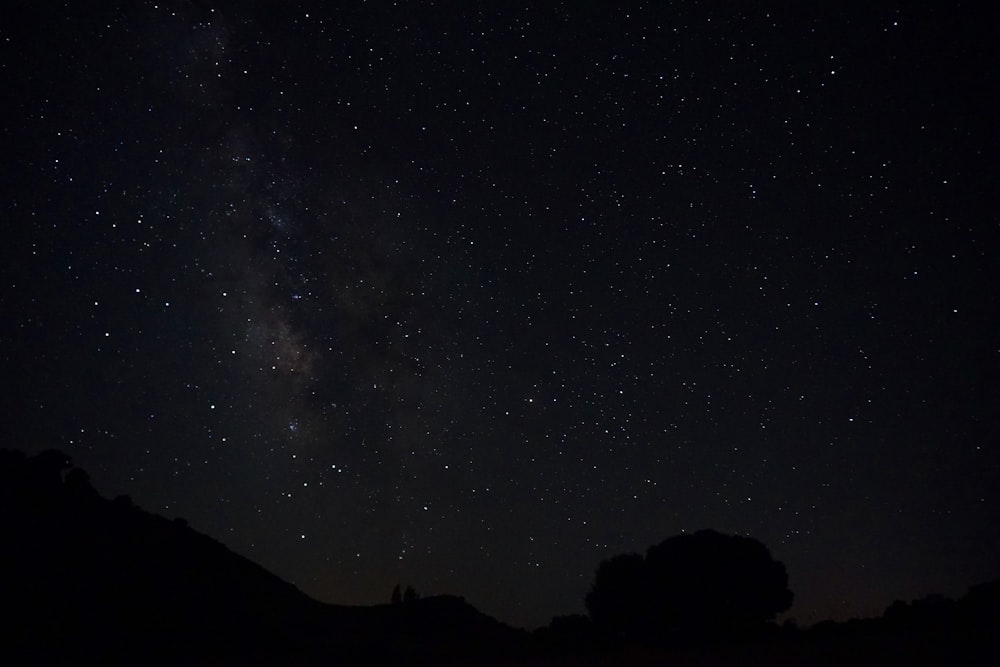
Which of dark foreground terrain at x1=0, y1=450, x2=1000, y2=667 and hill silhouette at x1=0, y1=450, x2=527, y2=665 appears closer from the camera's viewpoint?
dark foreground terrain at x1=0, y1=450, x2=1000, y2=667

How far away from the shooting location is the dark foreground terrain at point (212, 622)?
54.4 ft

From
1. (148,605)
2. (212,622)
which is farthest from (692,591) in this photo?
(148,605)

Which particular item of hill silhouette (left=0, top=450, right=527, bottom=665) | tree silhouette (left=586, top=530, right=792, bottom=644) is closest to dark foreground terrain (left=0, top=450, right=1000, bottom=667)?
hill silhouette (left=0, top=450, right=527, bottom=665)

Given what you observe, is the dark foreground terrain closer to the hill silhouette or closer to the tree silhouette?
the hill silhouette

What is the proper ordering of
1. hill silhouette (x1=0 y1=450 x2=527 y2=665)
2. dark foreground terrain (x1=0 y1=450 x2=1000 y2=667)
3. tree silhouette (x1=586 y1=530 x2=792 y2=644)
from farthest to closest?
tree silhouette (x1=586 y1=530 x2=792 y2=644), hill silhouette (x1=0 y1=450 x2=527 y2=665), dark foreground terrain (x1=0 y1=450 x2=1000 y2=667)

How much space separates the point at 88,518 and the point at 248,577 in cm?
926

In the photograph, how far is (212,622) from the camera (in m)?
25.2

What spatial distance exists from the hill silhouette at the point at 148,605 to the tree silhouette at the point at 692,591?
16.2ft

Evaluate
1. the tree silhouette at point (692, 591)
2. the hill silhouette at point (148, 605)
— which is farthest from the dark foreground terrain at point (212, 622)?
the tree silhouette at point (692, 591)

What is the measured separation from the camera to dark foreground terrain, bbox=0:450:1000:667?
16.6 meters

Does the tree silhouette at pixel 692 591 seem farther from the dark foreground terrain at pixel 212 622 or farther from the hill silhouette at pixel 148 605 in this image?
the hill silhouette at pixel 148 605

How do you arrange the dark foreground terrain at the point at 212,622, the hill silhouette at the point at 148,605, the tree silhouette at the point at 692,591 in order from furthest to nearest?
the tree silhouette at the point at 692,591 → the hill silhouette at the point at 148,605 → the dark foreground terrain at the point at 212,622

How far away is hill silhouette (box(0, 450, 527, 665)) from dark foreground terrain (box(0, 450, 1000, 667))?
72mm

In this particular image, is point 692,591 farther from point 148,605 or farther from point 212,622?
point 148,605
